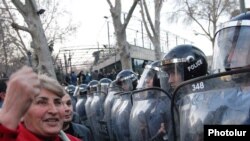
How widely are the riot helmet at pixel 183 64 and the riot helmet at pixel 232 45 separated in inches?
12.8

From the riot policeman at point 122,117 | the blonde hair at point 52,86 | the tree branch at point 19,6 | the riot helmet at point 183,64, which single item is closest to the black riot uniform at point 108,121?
the riot policeman at point 122,117

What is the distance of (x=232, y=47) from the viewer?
3.56m

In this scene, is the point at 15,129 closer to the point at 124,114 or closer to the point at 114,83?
the point at 124,114

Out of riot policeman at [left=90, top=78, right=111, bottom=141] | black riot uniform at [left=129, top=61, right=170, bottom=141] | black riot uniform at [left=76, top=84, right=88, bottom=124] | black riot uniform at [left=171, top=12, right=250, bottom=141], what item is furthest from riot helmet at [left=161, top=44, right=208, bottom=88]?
black riot uniform at [left=76, top=84, right=88, bottom=124]

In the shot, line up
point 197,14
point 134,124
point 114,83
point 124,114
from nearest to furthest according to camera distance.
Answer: point 134,124
point 124,114
point 114,83
point 197,14

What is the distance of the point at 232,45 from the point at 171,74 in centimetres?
74

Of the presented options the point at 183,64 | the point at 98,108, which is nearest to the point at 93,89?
the point at 98,108

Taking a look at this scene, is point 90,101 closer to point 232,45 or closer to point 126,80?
point 126,80

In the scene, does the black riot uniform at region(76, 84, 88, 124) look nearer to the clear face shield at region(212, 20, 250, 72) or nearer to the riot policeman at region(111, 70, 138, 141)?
the riot policeman at region(111, 70, 138, 141)

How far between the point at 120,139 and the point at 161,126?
54.1 inches

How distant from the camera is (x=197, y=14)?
121ft

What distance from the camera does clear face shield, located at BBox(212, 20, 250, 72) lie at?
3393mm

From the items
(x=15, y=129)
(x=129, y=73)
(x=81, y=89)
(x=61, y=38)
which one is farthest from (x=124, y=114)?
(x=61, y=38)

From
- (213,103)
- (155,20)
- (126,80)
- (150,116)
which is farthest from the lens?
(155,20)
